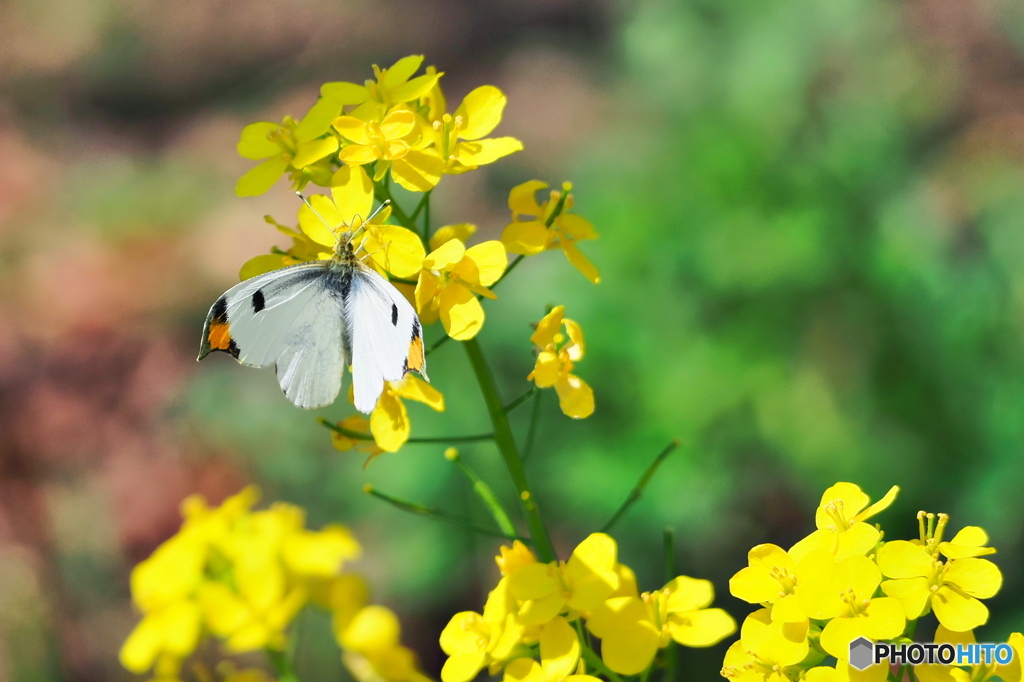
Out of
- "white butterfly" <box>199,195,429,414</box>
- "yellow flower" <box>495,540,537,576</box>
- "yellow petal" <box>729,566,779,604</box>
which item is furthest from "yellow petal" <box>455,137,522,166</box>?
"yellow petal" <box>729,566,779,604</box>

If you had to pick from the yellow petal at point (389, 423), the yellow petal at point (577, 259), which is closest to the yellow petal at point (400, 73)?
the yellow petal at point (577, 259)

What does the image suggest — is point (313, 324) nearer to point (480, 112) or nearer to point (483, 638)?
point (480, 112)

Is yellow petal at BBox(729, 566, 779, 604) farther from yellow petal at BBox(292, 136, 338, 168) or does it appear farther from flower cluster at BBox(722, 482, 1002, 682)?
yellow petal at BBox(292, 136, 338, 168)

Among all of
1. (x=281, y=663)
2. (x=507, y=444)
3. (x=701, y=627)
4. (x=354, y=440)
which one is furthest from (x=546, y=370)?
(x=281, y=663)

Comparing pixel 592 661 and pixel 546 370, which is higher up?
pixel 546 370

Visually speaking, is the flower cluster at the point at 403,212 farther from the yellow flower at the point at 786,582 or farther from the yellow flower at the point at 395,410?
the yellow flower at the point at 786,582

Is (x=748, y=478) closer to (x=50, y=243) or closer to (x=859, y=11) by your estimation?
(x=859, y=11)

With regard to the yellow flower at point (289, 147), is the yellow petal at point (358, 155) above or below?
below
